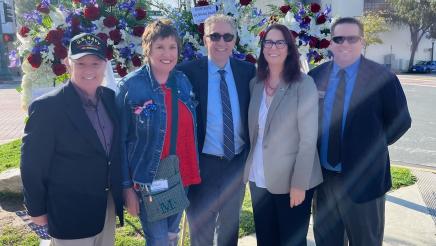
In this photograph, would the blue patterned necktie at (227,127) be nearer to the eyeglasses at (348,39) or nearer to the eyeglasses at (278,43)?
the eyeglasses at (278,43)

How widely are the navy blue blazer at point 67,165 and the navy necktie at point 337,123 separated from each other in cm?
148

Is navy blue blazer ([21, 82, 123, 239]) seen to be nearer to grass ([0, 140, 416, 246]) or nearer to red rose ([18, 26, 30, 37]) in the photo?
red rose ([18, 26, 30, 37])

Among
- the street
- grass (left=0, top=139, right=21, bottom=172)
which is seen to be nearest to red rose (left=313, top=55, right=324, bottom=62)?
the street

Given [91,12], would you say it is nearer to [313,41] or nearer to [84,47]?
[84,47]

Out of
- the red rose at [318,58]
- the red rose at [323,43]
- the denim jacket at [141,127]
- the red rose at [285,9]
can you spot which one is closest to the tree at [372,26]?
the red rose at [318,58]

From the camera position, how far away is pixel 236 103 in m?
3.12

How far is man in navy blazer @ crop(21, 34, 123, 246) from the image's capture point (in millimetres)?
2336

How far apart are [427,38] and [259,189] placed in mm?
49096

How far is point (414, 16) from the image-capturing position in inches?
1672

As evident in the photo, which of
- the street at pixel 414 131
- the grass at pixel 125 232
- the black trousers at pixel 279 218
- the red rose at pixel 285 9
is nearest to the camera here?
the black trousers at pixel 279 218

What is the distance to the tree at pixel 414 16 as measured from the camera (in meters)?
41.8

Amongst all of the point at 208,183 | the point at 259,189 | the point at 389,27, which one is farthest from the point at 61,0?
the point at 389,27

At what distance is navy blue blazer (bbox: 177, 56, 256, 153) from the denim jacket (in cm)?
44

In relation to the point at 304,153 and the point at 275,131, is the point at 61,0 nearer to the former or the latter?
the point at 275,131
